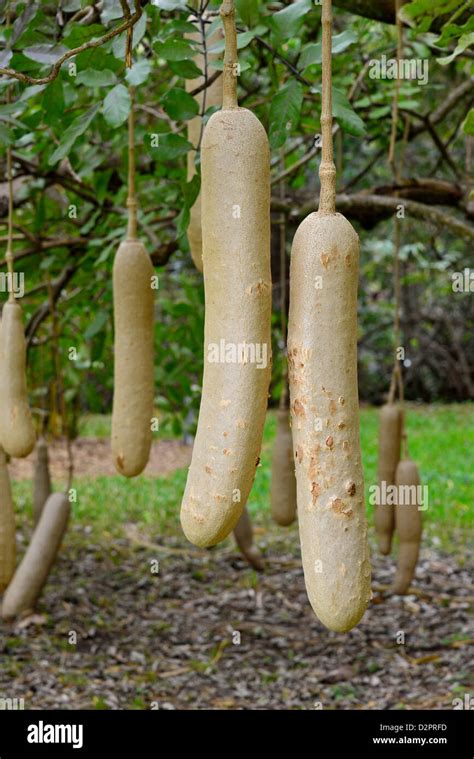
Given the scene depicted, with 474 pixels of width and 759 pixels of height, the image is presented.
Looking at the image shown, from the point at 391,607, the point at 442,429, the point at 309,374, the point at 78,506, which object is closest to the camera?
the point at 309,374

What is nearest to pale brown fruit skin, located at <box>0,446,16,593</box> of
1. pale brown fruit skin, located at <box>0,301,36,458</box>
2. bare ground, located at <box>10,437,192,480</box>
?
pale brown fruit skin, located at <box>0,301,36,458</box>

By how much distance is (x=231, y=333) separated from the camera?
30.4 inches

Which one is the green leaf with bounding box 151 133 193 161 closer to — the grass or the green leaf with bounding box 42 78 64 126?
the green leaf with bounding box 42 78 64 126

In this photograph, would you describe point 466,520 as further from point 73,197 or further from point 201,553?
point 73,197

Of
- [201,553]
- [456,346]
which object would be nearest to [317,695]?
[201,553]

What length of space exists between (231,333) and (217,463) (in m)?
0.11

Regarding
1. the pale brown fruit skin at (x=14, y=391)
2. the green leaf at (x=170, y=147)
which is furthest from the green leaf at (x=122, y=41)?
the pale brown fruit skin at (x=14, y=391)

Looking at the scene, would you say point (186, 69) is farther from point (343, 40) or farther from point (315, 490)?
point (315, 490)

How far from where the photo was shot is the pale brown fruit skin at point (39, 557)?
2631mm

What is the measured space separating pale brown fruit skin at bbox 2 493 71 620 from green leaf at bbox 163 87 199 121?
60.5 inches

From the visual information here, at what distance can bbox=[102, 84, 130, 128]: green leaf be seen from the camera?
4.75 ft

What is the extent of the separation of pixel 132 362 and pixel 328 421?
664mm

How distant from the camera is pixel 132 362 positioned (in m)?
1.37

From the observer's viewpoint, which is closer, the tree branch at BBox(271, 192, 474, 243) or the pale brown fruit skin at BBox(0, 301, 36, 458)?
the pale brown fruit skin at BBox(0, 301, 36, 458)
